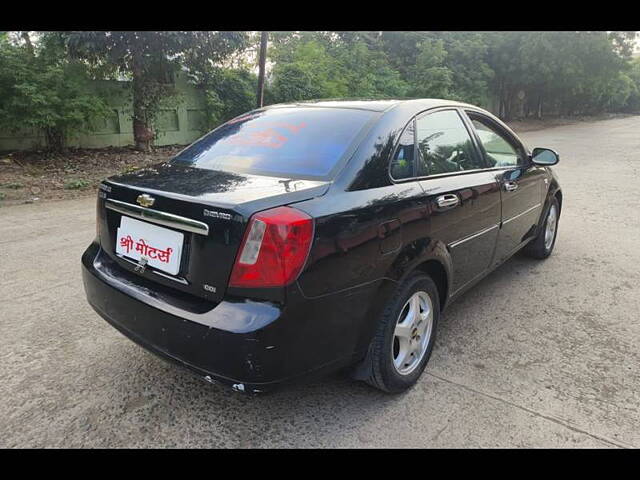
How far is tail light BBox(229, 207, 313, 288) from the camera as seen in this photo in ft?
6.16

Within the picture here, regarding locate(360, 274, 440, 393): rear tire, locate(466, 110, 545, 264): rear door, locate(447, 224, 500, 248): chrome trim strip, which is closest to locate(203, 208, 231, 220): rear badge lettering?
locate(360, 274, 440, 393): rear tire

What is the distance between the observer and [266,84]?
13.6 meters

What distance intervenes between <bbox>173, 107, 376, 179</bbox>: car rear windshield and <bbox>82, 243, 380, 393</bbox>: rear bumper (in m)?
0.70

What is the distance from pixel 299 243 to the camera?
191 centimetres

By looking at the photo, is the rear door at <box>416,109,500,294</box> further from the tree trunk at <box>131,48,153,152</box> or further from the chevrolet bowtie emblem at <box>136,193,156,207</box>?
the tree trunk at <box>131,48,153,152</box>

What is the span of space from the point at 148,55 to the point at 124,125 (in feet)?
6.95

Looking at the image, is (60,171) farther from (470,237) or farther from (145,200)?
(470,237)

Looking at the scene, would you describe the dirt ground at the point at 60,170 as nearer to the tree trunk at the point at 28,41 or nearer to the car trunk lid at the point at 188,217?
the tree trunk at the point at 28,41

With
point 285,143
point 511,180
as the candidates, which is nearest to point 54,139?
point 285,143

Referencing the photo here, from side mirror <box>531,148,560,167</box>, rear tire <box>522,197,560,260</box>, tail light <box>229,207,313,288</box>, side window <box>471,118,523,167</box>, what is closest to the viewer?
tail light <box>229,207,313,288</box>

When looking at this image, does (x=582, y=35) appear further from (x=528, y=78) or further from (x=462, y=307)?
(x=462, y=307)
